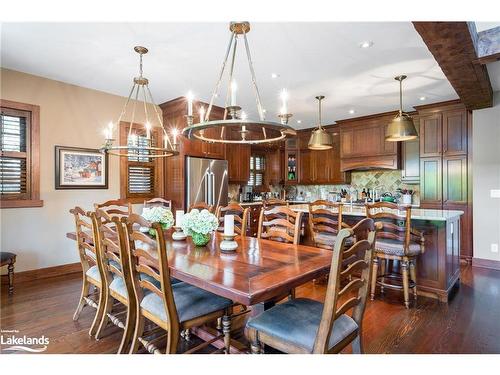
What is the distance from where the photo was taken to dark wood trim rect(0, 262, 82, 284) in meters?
3.52

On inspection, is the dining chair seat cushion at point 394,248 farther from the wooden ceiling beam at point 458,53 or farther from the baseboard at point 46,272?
the baseboard at point 46,272

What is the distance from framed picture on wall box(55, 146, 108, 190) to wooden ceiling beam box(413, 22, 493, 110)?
13.6ft

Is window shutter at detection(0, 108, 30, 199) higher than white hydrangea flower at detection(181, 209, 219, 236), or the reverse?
window shutter at detection(0, 108, 30, 199)

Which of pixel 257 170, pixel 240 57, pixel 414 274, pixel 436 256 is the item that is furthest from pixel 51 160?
pixel 436 256

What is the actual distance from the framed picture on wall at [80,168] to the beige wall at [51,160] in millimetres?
76

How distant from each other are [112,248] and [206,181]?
9.76ft

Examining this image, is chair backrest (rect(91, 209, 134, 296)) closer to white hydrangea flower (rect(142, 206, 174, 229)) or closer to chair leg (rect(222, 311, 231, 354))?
white hydrangea flower (rect(142, 206, 174, 229))

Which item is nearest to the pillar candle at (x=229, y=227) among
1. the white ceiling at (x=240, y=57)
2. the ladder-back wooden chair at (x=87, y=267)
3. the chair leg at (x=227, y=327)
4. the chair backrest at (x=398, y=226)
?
the chair leg at (x=227, y=327)

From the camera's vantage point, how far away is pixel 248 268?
1.61 m

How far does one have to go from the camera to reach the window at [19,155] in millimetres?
3436

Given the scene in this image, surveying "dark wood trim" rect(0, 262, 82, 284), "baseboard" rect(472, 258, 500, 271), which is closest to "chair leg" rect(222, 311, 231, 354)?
"dark wood trim" rect(0, 262, 82, 284)

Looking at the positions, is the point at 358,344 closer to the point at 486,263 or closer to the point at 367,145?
the point at 486,263
